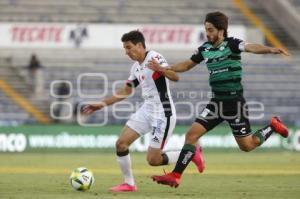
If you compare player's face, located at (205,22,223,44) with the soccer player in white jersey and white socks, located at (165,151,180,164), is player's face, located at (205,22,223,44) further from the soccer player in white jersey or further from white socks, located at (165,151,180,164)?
white socks, located at (165,151,180,164)

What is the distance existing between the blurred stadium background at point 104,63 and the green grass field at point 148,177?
1228mm

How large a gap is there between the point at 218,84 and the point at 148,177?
421cm

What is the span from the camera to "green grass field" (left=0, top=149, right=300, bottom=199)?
12.0 metres

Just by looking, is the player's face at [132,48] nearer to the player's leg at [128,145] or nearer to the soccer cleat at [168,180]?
the player's leg at [128,145]

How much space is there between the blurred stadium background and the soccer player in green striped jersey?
42.8 feet

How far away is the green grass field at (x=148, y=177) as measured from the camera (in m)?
12.0

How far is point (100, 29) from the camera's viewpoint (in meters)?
30.3

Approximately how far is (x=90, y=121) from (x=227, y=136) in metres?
4.39

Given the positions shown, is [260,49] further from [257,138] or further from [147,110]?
[147,110]

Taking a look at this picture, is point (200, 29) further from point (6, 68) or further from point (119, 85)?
point (6, 68)

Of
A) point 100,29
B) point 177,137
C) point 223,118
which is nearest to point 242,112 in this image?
point 223,118

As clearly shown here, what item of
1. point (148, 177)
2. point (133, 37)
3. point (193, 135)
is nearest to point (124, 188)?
point (193, 135)

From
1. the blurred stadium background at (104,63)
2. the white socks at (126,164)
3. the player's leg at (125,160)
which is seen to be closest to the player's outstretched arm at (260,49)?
the player's leg at (125,160)

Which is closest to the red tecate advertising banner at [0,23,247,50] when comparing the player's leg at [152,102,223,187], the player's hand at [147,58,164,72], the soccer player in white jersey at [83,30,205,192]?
the soccer player in white jersey at [83,30,205,192]
